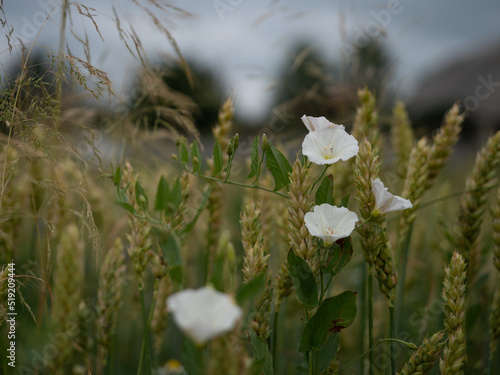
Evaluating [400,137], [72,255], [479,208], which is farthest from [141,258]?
[400,137]

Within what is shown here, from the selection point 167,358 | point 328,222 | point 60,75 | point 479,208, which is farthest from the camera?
point 167,358

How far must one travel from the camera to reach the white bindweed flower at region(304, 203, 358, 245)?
795 millimetres

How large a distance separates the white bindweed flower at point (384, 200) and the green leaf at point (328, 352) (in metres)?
0.27

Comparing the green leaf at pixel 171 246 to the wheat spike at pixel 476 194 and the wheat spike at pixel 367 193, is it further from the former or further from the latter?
the wheat spike at pixel 476 194

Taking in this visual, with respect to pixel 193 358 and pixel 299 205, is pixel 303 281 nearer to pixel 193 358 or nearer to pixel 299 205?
pixel 299 205

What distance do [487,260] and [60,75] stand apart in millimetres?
1810

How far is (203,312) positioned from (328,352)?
1.53 ft

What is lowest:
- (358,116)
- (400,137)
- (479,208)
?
(479,208)

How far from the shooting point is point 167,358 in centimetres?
181

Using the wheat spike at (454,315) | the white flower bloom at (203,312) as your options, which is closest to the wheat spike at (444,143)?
the wheat spike at (454,315)

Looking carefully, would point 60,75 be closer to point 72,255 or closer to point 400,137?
point 72,255

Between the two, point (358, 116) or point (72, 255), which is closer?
point (72, 255)

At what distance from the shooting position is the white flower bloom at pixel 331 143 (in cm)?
87

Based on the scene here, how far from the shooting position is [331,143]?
91 centimetres
